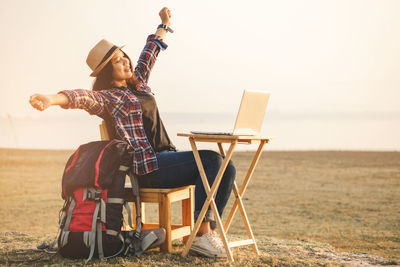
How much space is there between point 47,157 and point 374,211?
13571 millimetres

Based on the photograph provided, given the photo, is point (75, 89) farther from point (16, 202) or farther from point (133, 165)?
point (16, 202)

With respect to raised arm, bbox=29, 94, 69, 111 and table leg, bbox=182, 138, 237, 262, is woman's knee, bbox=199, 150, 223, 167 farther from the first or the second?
raised arm, bbox=29, 94, 69, 111

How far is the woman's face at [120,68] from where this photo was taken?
13.1 ft

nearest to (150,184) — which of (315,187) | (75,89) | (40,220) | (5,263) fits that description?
(75,89)

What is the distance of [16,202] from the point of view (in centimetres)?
1062

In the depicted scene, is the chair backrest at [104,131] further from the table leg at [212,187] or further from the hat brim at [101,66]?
the table leg at [212,187]

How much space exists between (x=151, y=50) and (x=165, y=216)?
1532 mm

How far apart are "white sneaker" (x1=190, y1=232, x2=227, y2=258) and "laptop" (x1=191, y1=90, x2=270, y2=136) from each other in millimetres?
775

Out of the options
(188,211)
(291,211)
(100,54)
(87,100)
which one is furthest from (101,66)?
(291,211)

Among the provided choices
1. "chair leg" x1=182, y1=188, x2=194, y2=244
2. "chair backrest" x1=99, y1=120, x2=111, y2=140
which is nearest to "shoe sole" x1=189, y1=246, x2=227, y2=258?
"chair leg" x1=182, y1=188, x2=194, y2=244

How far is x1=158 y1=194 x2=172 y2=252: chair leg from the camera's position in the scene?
12.8 ft

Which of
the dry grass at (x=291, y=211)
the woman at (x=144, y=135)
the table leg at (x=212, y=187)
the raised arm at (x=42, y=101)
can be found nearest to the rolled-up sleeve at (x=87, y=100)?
the woman at (x=144, y=135)

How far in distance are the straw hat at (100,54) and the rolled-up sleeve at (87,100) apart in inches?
10.5

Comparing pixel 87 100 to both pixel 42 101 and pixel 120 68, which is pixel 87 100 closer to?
pixel 42 101
